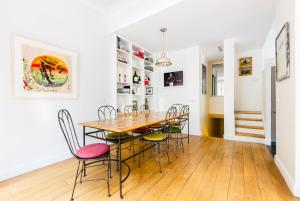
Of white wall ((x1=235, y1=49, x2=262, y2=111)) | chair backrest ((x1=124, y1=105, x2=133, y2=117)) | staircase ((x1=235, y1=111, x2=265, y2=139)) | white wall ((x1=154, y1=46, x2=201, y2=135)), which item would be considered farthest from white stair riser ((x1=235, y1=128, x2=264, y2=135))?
chair backrest ((x1=124, y1=105, x2=133, y2=117))

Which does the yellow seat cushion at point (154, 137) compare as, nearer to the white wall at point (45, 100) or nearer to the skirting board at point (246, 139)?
the white wall at point (45, 100)

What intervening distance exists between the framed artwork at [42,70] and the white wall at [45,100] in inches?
3.5

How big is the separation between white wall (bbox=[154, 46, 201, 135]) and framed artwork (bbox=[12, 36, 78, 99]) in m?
2.94

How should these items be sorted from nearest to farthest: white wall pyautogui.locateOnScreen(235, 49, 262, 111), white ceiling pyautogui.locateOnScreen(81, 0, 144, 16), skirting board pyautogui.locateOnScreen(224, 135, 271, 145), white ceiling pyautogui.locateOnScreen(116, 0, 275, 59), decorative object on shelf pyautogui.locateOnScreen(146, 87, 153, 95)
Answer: white ceiling pyautogui.locateOnScreen(116, 0, 275, 59) → white ceiling pyautogui.locateOnScreen(81, 0, 144, 16) → skirting board pyautogui.locateOnScreen(224, 135, 271, 145) → white wall pyautogui.locateOnScreen(235, 49, 262, 111) → decorative object on shelf pyautogui.locateOnScreen(146, 87, 153, 95)

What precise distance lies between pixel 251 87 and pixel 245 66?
0.76 metres

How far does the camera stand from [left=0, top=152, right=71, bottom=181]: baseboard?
1.97m

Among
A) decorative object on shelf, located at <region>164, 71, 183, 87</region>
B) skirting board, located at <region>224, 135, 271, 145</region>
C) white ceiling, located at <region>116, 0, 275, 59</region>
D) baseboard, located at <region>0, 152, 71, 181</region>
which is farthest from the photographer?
decorative object on shelf, located at <region>164, 71, 183, 87</region>

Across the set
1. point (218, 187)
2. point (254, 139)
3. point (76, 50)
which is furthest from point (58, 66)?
point (254, 139)

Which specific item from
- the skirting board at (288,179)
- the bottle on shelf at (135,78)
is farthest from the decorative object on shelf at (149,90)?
the skirting board at (288,179)

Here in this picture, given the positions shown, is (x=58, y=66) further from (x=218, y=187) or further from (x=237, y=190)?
(x=237, y=190)

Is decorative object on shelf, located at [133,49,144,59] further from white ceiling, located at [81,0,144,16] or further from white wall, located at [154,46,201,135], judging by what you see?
white ceiling, located at [81,0,144,16]

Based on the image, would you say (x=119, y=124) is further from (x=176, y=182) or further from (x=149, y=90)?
(x=149, y=90)

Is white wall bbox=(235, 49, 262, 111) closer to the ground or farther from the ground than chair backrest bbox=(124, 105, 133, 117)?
farther from the ground

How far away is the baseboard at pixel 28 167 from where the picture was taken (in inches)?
77.4
